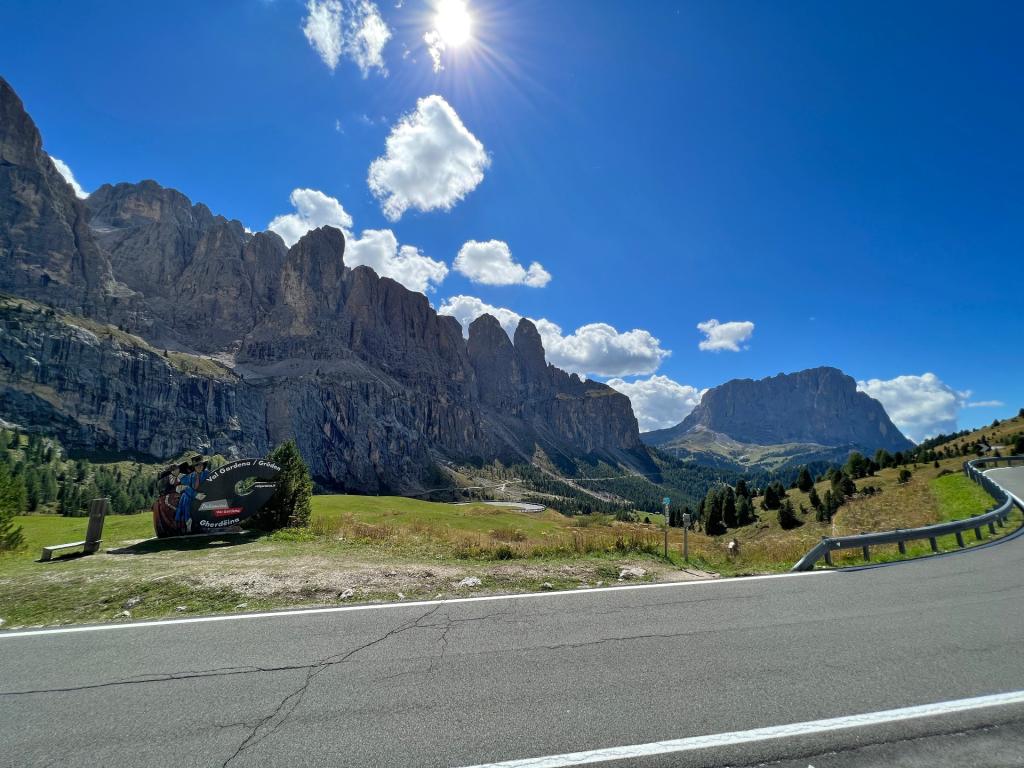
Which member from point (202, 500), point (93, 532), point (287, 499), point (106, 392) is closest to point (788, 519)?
point (287, 499)

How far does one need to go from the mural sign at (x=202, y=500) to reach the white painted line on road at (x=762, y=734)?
1841 centimetres

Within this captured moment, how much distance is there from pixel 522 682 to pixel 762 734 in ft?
8.69

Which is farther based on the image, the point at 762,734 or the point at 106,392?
the point at 106,392

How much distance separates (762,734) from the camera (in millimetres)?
4551

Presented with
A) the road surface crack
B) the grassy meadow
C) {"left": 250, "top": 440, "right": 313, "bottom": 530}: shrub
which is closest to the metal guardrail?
the grassy meadow

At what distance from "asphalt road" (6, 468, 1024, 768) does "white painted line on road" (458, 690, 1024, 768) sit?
0.07 metres

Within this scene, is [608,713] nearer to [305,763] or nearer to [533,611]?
[305,763]

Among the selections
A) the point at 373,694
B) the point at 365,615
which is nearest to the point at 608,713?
the point at 373,694

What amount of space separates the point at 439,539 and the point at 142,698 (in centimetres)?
1145

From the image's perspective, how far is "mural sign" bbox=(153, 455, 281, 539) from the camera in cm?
1816

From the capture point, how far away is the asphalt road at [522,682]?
14.4ft

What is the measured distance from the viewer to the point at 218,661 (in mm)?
6473

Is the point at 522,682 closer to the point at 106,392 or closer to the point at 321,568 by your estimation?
the point at 321,568

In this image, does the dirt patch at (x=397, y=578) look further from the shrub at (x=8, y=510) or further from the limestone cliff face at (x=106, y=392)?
the limestone cliff face at (x=106, y=392)
